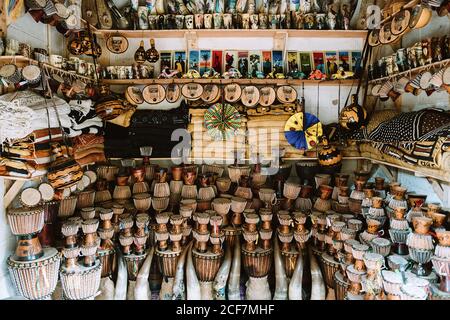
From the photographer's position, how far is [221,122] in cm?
400

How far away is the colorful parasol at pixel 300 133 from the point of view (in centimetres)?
401

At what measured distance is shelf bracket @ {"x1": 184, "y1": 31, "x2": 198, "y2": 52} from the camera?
431 centimetres

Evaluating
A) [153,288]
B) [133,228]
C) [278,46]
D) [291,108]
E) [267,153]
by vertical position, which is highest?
[278,46]

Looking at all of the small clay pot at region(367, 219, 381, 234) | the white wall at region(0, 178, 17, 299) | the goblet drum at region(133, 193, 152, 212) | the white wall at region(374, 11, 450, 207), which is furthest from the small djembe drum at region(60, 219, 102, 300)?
the white wall at region(374, 11, 450, 207)

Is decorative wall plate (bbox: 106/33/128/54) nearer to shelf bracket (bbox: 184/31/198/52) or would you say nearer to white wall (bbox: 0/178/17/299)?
shelf bracket (bbox: 184/31/198/52)

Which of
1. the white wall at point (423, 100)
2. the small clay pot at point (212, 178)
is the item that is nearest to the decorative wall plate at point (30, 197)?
the small clay pot at point (212, 178)

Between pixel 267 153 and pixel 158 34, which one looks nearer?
pixel 267 153

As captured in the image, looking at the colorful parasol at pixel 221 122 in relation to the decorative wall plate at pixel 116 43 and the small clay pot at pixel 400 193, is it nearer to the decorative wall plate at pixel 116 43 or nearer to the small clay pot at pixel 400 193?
the decorative wall plate at pixel 116 43

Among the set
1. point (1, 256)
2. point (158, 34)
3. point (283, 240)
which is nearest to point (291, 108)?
point (283, 240)

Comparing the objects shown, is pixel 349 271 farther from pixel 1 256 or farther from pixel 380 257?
pixel 1 256

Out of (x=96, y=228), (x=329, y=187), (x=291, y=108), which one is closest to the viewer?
(x=96, y=228)

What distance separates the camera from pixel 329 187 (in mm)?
3855

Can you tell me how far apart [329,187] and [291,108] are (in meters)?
1.01

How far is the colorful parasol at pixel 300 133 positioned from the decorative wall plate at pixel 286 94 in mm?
228
